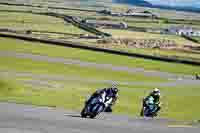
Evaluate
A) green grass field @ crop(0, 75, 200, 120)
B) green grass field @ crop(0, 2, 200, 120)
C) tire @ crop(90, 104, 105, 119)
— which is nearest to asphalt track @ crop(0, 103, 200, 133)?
tire @ crop(90, 104, 105, 119)

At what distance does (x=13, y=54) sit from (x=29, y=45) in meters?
9.12

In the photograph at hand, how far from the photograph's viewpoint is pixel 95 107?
2245 centimetres

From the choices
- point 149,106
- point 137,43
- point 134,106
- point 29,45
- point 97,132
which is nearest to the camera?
point 97,132

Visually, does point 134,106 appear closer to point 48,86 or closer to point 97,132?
point 48,86

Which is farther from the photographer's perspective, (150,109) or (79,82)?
(79,82)

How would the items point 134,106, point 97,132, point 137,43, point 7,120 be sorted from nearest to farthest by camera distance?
point 97,132
point 7,120
point 134,106
point 137,43

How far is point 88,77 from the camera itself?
168ft

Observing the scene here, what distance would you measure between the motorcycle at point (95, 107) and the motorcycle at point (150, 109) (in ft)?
11.2

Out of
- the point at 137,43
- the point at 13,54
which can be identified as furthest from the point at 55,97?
the point at 137,43

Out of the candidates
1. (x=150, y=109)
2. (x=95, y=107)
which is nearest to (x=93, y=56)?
(x=150, y=109)

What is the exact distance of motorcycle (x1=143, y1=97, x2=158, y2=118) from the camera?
26.2 metres

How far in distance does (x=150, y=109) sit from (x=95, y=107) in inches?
174

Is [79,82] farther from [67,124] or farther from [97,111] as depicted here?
[67,124]

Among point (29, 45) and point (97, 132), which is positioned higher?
point (97, 132)
